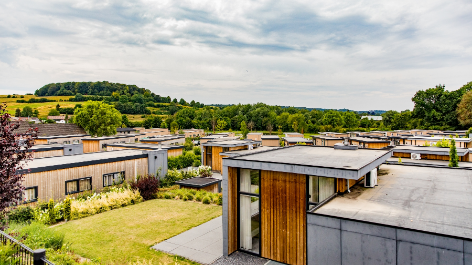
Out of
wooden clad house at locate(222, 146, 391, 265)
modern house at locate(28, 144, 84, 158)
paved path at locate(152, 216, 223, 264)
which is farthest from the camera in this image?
modern house at locate(28, 144, 84, 158)

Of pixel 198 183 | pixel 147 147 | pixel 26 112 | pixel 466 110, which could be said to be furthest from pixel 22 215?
pixel 26 112

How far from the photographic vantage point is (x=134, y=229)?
37.3 ft

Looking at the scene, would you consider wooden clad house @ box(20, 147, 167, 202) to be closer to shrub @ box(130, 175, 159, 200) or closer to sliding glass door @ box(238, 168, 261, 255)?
shrub @ box(130, 175, 159, 200)

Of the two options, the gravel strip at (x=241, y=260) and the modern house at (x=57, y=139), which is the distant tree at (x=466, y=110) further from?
the modern house at (x=57, y=139)

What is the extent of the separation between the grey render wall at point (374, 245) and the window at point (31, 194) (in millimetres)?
13220

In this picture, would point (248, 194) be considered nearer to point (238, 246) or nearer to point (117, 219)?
point (238, 246)

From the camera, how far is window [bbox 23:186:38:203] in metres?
12.7

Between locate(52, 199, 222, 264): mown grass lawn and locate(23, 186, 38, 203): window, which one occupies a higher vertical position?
locate(23, 186, 38, 203): window

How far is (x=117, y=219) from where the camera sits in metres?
12.6

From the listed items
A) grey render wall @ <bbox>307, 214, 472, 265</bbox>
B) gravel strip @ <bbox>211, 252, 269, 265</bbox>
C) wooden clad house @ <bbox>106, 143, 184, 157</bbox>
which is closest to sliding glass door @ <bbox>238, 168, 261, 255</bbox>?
gravel strip @ <bbox>211, 252, 269, 265</bbox>

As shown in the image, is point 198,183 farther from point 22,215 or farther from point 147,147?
point 22,215

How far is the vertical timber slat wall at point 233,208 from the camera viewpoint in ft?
29.9

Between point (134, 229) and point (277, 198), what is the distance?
6615 mm

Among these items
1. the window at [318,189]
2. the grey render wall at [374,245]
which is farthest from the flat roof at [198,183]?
the grey render wall at [374,245]
